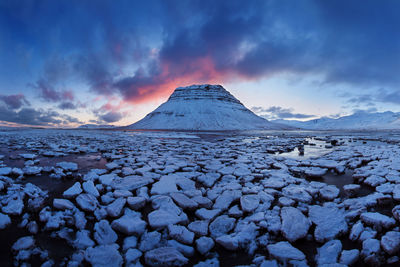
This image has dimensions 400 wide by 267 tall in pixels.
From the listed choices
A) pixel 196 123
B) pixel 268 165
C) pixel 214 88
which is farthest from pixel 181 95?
pixel 268 165

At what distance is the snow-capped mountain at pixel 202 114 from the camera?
241 ft

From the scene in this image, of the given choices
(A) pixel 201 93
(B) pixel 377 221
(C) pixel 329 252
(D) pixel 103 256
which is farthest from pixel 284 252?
(A) pixel 201 93

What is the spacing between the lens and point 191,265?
52.6 inches

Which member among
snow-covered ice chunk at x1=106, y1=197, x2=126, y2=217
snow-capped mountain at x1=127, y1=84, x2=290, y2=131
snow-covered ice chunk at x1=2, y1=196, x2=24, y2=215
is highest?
snow-capped mountain at x1=127, y1=84, x2=290, y2=131

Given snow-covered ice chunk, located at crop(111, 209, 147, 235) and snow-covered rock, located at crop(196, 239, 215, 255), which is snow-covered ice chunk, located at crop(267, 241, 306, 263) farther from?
snow-covered ice chunk, located at crop(111, 209, 147, 235)

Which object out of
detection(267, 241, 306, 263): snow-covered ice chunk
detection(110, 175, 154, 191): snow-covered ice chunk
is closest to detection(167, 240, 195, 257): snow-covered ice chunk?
detection(267, 241, 306, 263): snow-covered ice chunk

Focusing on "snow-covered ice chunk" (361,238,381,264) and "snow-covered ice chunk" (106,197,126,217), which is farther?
"snow-covered ice chunk" (106,197,126,217)

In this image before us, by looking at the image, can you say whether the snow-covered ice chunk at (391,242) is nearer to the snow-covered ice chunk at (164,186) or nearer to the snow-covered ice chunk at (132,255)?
the snow-covered ice chunk at (132,255)

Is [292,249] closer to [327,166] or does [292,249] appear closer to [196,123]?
[327,166]

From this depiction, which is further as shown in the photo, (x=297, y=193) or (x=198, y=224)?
(x=297, y=193)

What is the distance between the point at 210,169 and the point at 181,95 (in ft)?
325

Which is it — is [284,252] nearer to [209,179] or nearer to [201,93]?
[209,179]

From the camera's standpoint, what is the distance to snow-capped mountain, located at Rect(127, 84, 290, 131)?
73.4m

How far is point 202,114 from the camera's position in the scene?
80500 mm
